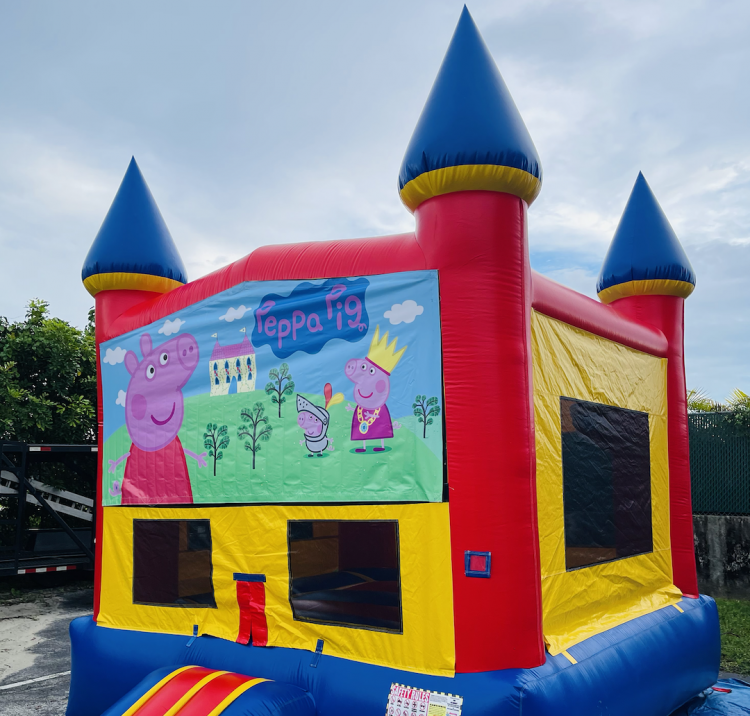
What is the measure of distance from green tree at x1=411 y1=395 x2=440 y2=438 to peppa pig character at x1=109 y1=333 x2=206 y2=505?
1.63m

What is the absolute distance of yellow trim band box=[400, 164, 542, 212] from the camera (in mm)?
3604

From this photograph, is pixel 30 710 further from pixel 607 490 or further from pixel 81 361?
pixel 81 361

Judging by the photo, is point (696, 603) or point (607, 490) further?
point (696, 603)

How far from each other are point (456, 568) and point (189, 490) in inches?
78.6

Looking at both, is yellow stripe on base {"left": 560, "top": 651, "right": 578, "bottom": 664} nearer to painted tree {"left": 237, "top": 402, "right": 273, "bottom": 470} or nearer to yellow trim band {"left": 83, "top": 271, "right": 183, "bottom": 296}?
painted tree {"left": 237, "top": 402, "right": 273, "bottom": 470}

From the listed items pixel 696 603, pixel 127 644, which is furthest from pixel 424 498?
pixel 696 603

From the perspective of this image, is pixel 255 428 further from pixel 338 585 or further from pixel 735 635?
pixel 735 635

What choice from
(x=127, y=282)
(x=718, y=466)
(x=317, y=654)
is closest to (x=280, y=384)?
(x=317, y=654)

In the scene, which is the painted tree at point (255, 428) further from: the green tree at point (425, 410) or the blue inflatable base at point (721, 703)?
the blue inflatable base at point (721, 703)

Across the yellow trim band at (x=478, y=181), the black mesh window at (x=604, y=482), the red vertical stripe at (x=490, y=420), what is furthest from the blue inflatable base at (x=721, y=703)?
the yellow trim band at (x=478, y=181)

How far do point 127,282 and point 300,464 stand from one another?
241 cm

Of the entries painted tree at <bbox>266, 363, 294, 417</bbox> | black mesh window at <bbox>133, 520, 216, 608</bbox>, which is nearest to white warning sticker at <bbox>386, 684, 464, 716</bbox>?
black mesh window at <bbox>133, 520, 216, 608</bbox>

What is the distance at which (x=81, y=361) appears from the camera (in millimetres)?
10695

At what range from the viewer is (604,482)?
185 inches
